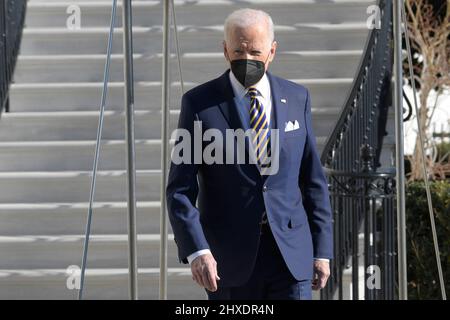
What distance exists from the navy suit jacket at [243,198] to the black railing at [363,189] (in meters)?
2.52

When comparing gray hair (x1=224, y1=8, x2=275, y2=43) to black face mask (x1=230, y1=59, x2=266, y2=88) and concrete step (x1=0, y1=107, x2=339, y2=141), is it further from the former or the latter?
concrete step (x1=0, y1=107, x2=339, y2=141)

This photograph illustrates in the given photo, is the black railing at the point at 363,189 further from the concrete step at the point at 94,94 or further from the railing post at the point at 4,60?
the railing post at the point at 4,60

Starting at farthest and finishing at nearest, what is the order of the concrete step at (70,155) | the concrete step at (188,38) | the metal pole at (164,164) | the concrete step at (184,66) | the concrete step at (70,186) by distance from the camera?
the concrete step at (188,38) < the concrete step at (184,66) < the concrete step at (70,155) < the concrete step at (70,186) < the metal pole at (164,164)

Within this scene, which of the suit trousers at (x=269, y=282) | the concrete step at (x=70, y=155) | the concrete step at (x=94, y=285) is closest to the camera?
the suit trousers at (x=269, y=282)

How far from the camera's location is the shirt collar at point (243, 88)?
3.88 meters

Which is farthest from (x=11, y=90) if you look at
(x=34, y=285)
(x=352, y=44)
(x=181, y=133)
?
(x=181, y=133)

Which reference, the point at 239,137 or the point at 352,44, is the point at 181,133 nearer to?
the point at 239,137

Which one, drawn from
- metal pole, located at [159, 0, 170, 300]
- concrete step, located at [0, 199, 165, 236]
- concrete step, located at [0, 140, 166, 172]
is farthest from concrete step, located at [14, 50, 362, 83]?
metal pole, located at [159, 0, 170, 300]

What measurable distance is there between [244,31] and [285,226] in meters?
0.67

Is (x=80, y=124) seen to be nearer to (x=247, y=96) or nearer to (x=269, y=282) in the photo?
(x=247, y=96)

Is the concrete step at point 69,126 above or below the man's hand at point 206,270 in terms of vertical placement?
above

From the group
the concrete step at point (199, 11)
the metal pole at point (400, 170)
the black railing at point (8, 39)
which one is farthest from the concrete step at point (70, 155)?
the metal pole at point (400, 170)

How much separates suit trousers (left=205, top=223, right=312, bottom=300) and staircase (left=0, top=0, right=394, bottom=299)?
10.6ft

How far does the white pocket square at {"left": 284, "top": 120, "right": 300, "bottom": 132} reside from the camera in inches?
152
